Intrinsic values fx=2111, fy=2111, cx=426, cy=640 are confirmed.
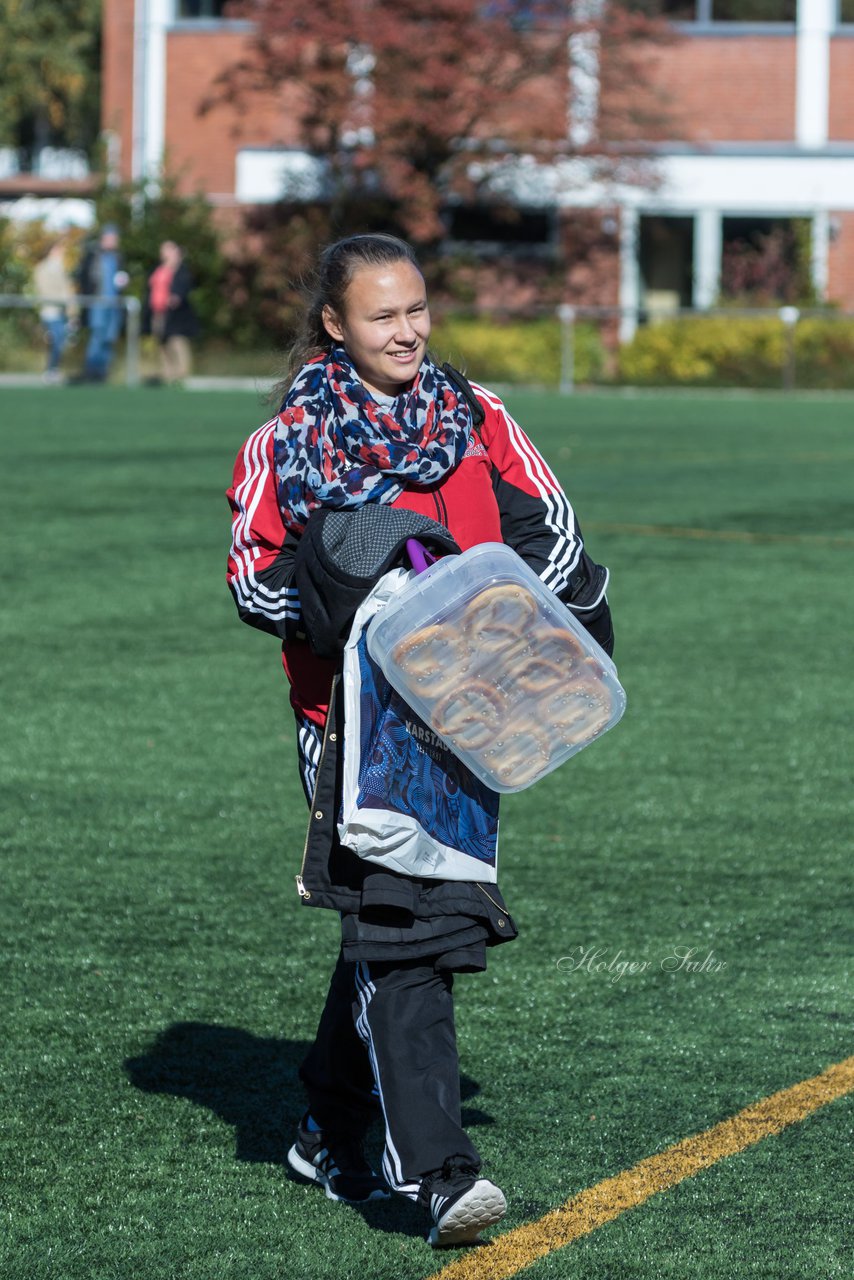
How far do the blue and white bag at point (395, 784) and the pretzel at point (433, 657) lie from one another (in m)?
0.08

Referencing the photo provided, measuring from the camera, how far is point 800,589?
35.4 ft

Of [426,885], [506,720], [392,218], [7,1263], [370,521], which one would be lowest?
[7,1263]

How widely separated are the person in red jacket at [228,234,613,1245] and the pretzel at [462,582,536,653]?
210mm

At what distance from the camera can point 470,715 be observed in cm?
317

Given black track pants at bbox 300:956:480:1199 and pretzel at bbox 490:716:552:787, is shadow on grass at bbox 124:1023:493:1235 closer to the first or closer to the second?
black track pants at bbox 300:956:480:1199

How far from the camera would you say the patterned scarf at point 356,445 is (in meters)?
3.30

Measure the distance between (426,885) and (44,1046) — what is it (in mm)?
1297

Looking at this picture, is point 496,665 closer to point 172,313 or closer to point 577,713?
point 577,713

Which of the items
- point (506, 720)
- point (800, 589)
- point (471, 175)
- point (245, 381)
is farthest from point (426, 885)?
point (471, 175)

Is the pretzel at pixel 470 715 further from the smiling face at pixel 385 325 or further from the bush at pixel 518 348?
the bush at pixel 518 348

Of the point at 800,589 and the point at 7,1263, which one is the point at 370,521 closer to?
the point at 7,1263

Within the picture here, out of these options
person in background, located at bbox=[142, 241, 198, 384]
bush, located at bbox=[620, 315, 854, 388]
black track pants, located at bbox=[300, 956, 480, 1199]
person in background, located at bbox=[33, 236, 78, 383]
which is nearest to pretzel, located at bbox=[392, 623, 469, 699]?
black track pants, located at bbox=[300, 956, 480, 1199]

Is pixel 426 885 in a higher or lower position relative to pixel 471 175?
lower

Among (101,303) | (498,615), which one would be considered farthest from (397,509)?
(101,303)
